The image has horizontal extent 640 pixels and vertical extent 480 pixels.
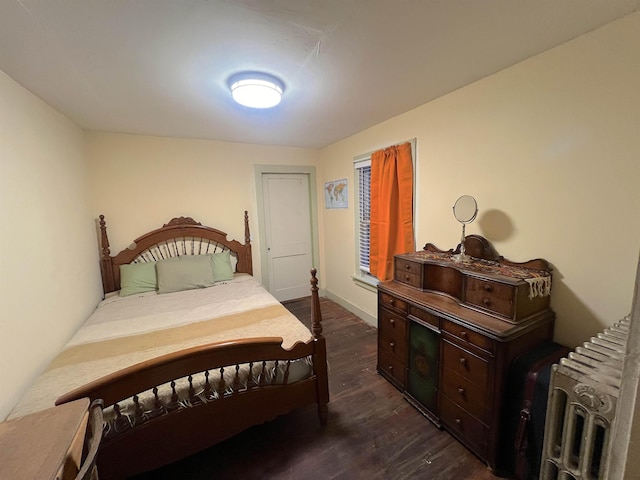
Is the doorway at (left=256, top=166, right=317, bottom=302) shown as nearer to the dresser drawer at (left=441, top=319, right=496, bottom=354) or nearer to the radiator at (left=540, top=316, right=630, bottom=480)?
the dresser drawer at (left=441, top=319, right=496, bottom=354)

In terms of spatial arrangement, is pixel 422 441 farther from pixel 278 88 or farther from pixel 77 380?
pixel 278 88

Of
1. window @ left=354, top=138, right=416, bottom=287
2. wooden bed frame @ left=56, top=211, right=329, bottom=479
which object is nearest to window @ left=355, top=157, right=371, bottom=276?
window @ left=354, top=138, right=416, bottom=287

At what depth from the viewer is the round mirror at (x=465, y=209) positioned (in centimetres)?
185

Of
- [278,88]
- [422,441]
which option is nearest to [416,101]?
[278,88]

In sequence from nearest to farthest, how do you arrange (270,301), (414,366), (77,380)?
1. (77,380)
2. (414,366)
3. (270,301)

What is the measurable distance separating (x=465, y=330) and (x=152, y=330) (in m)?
2.13

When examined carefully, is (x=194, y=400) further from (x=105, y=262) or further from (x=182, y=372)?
(x=105, y=262)

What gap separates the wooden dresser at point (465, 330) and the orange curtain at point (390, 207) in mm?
549

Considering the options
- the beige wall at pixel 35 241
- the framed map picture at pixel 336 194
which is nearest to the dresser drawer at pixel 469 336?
the framed map picture at pixel 336 194

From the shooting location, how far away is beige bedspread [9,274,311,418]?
1410 millimetres

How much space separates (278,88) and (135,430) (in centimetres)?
212

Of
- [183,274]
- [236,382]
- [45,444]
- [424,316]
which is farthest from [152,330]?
[424,316]

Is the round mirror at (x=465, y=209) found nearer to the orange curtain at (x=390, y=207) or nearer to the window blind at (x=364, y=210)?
the orange curtain at (x=390, y=207)

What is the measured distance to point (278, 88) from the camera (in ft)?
5.71
